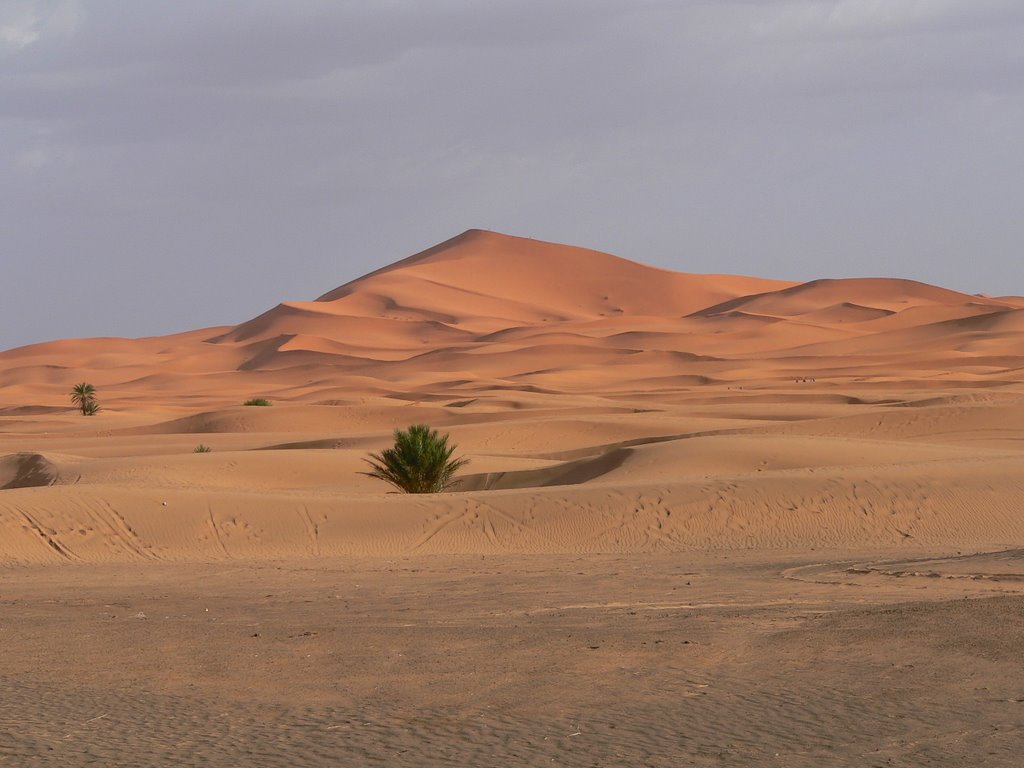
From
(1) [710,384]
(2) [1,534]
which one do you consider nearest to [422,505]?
(2) [1,534]

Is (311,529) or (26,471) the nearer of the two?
→ (311,529)

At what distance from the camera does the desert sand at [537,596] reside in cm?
550

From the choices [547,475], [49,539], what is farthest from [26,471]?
[49,539]

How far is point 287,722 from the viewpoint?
5.78 metres

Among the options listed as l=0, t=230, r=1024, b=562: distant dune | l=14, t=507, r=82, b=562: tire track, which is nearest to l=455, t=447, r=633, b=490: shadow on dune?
l=0, t=230, r=1024, b=562: distant dune

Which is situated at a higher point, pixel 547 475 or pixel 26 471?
pixel 26 471

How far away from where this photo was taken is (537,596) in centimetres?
959

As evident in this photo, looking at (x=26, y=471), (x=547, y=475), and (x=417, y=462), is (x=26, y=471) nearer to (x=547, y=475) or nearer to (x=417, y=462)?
(x=417, y=462)

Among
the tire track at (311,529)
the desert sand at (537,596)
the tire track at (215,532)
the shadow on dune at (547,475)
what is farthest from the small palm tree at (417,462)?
the tire track at (215,532)

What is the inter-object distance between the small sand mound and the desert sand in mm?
83

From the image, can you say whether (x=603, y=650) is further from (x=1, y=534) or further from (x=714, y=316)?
(x=714, y=316)

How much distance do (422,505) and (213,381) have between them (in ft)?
239

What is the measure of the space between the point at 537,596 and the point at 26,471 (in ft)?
53.1

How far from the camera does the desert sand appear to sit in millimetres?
5496
